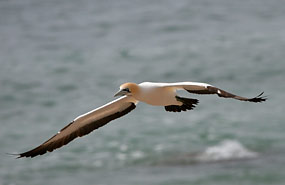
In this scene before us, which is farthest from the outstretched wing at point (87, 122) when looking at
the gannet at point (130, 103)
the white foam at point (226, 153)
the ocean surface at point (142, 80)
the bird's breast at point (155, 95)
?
the white foam at point (226, 153)

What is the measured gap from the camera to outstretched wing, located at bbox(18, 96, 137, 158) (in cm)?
1519

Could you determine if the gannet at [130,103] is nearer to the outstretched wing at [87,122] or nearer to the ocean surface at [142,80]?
the outstretched wing at [87,122]

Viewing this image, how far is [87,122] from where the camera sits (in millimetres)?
15602

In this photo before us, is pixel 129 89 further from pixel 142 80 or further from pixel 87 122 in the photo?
pixel 142 80

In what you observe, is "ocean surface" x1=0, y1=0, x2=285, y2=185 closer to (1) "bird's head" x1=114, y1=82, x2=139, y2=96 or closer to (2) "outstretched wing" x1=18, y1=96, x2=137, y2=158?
(2) "outstretched wing" x1=18, y1=96, x2=137, y2=158

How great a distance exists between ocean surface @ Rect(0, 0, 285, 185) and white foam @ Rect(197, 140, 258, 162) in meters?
0.07

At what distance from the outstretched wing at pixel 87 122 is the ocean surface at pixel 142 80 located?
17392 mm

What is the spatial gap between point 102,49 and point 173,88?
1318 inches

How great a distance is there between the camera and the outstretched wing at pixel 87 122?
1519 cm

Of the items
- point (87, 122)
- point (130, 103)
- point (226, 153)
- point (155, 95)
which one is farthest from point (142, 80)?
point (155, 95)

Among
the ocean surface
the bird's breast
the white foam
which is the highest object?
the ocean surface

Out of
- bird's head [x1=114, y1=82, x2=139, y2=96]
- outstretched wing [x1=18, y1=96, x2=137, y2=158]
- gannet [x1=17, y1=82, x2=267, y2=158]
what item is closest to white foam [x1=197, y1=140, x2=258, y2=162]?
outstretched wing [x1=18, y1=96, x2=137, y2=158]

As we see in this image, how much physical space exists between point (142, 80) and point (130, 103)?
92.8ft

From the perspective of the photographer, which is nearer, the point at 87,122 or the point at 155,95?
the point at 155,95
